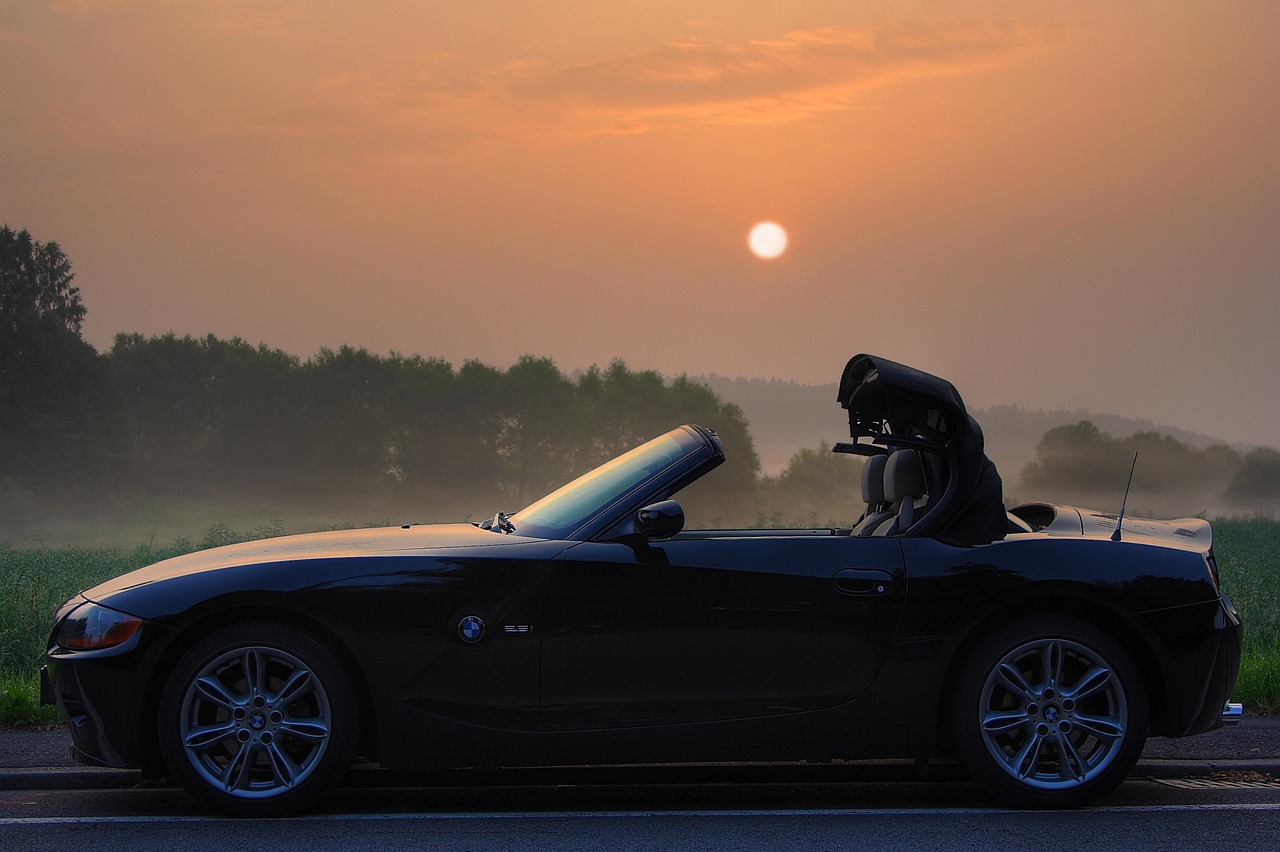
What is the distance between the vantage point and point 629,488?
572 cm

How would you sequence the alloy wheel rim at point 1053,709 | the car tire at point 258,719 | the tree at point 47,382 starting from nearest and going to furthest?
the car tire at point 258,719
the alloy wheel rim at point 1053,709
the tree at point 47,382

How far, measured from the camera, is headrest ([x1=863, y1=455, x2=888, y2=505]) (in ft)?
21.5

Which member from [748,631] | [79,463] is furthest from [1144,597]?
[79,463]

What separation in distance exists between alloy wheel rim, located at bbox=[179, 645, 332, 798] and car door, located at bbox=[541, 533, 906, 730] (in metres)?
0.96

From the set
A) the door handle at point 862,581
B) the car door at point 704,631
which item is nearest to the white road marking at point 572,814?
the car door at point 704,631

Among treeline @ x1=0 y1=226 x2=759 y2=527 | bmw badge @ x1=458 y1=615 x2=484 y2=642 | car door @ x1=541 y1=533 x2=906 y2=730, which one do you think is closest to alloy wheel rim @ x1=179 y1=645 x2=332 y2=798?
bmw badge @ x1=458 y1=615 x2=484 y2=642

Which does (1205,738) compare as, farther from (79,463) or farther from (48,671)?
(79,463)

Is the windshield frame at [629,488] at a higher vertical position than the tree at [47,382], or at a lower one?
lower

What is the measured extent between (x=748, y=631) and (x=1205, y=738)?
3159 millimetres

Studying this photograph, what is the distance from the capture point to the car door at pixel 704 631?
535cm

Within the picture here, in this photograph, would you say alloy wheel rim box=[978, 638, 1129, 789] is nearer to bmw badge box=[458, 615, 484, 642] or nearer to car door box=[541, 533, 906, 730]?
car door box=[541, 533, 906, 730]

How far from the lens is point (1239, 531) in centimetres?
4284

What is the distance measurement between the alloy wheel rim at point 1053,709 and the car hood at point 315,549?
212cm

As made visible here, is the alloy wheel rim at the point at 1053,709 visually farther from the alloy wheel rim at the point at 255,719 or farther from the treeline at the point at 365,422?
the treeline at the point at 365,422
